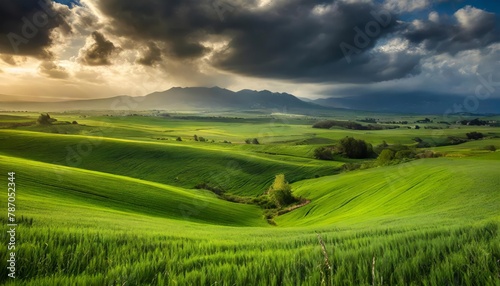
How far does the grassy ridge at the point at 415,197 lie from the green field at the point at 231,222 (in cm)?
26

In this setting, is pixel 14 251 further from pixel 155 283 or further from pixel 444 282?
pixel 444 282

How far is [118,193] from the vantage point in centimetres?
4053

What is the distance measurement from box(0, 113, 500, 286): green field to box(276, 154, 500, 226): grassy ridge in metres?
0.26

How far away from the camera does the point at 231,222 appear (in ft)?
162

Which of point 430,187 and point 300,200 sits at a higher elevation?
point 430,187

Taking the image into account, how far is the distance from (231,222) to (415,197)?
28.5 m

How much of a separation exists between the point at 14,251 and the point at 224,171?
100272 millimetres

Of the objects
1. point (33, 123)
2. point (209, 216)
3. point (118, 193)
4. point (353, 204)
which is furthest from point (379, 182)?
point (33, 123)

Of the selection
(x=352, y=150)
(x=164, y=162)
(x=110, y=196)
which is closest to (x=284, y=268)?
(x=110, y=196)

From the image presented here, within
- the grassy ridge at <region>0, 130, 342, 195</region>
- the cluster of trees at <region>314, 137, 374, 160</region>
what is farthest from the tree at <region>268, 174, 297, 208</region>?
the cluster of trees at <region>314, 137, 374, 160</region>

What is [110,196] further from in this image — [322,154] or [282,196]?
[322,154]

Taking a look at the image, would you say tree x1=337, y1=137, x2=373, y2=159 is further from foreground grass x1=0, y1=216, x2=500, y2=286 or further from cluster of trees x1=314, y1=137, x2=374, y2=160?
foreground grass x1=0, y1=216, x2=500, y2=286

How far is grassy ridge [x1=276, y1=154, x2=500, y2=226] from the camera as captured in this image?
21750 mm

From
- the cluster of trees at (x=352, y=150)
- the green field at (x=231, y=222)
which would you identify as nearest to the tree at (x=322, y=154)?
the cluster of trees at (x=352, y=150)
